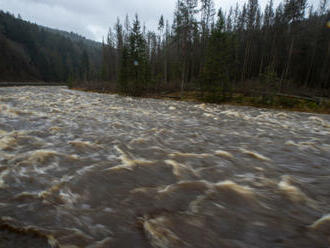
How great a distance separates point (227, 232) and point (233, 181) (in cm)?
→ 130

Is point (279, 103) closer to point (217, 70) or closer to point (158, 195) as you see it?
point (217, 70)

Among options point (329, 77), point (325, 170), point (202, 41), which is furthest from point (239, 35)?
point (325, 170)

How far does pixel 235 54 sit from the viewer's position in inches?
1412

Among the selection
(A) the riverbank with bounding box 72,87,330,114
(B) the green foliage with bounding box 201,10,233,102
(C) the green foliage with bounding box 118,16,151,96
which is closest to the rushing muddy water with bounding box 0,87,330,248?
(A) the riverbank with bounding box 72,87,330,114

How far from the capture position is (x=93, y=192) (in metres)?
3.02

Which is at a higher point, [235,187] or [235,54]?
[235,54]

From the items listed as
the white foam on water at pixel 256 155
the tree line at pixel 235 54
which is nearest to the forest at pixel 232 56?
the tree line at pixel 235 54

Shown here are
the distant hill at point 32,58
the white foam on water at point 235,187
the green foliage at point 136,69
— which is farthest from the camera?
the distant hill at point 32,58

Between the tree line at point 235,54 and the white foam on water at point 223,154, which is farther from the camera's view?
the tree line at point 235,54

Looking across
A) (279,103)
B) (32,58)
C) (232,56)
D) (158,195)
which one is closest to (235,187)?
(158,195)

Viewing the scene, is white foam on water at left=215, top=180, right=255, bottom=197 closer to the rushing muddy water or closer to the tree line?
the rushing muddy water

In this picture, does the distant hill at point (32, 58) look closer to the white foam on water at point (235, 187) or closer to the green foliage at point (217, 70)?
the green foliage at point (217, 70)

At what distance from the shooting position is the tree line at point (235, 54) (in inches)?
915

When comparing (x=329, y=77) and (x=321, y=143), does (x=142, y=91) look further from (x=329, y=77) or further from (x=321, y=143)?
(x=329, y=77)
